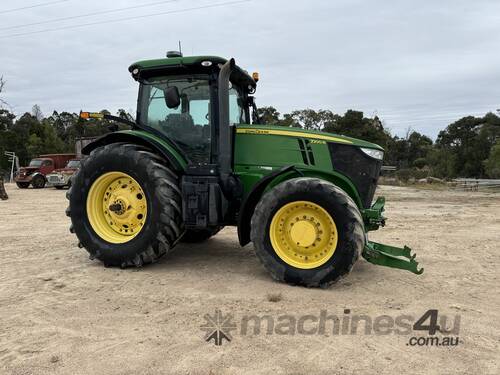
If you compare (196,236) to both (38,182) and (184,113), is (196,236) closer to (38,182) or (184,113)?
(184,113)

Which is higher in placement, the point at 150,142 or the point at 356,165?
the point at 150,142

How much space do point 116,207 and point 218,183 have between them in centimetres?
136

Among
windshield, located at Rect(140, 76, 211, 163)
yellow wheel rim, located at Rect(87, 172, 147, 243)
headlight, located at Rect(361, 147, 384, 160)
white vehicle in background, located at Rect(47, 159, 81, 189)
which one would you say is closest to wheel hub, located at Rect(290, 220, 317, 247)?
headlight, located at Rect(361, 147, 384, 160)

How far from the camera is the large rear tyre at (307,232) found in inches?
176

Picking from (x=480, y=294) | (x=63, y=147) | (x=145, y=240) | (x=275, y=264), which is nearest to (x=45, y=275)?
(x=145, y=240)

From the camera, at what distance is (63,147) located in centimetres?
5291

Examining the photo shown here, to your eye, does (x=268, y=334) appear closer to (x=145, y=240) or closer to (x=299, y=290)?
(x=299, y=290)

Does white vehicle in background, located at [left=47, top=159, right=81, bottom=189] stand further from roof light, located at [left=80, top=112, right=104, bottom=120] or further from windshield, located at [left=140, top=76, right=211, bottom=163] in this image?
windshield, located at [left=140, top=76, right=211, bottom=163]

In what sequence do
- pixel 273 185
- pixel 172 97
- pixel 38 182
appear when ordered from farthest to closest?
pixel 38 182 < pixel 172 97 < pixel 273 185

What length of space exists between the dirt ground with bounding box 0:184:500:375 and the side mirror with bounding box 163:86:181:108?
6.81ft

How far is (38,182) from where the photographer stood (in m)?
24.5

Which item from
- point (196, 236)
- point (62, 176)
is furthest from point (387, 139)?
point (196, 236)

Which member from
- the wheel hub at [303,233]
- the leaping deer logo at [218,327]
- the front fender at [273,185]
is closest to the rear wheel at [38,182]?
the front fender at [273,185]

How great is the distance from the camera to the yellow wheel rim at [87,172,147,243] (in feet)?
18.0
